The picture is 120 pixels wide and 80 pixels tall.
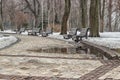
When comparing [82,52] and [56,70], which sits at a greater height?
[56,70]

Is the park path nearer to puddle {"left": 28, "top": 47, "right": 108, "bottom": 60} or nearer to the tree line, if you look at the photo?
puddle {"left": 28, "top": 47, "right": 108, "bottom": 60}

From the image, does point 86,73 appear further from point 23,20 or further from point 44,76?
point 23,20

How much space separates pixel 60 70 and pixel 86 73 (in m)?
0.86

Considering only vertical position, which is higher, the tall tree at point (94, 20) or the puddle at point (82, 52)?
the tall tree at point (94, 20)

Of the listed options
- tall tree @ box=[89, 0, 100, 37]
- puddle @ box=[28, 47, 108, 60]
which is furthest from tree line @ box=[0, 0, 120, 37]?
puddle @ box=[28, 47, 108, 60]

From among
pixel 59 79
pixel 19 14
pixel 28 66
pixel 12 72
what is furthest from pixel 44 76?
pixel 19 14

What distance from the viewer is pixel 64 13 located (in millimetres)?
33375

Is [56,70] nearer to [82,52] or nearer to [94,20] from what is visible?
[82,52]

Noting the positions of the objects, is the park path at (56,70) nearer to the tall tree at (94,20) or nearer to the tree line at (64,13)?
the tall tree at (94,20)

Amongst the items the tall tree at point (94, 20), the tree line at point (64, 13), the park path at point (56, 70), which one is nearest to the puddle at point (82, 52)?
the park path at point (56, 70)

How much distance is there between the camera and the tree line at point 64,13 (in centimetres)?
2587

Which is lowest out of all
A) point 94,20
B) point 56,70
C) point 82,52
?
point 82,52

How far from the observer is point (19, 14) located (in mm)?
73812

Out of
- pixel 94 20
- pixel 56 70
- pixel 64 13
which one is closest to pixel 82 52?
pixel 56 70
